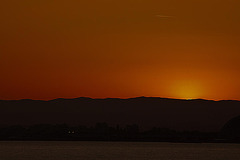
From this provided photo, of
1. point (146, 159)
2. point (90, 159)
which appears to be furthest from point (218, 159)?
point (90, 159)

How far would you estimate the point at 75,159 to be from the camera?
17550 centimetres

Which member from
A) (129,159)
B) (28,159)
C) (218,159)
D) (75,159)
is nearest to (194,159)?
(218,159)

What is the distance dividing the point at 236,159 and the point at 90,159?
136 feet

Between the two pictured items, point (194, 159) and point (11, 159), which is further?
point (194, 159)

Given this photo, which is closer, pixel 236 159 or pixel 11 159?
pixel 11 159

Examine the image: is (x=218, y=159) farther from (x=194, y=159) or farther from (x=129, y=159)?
(x=129, y=159)

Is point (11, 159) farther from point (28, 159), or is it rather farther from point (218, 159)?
point (218, 159)

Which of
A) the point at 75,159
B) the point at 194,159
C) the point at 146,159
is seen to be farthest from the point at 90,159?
the point at 194,159

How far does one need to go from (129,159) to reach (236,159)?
102ft

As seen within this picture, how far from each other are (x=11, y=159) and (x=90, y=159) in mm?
21008

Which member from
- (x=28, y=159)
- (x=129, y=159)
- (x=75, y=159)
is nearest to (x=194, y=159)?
(x=129, y=159)

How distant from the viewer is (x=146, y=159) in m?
178

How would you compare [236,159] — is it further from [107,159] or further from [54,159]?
[54,159]

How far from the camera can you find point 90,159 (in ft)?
579
